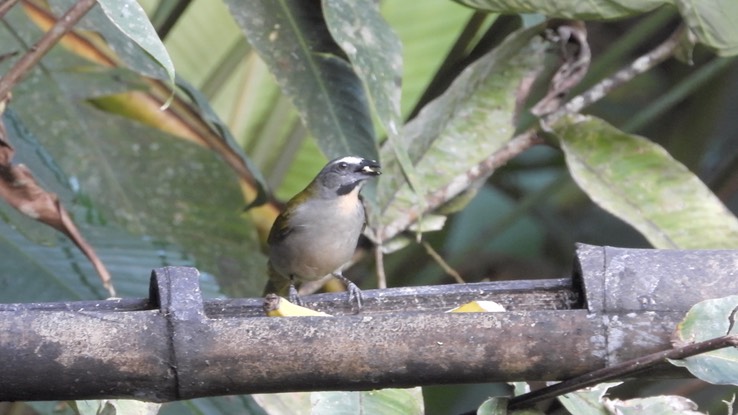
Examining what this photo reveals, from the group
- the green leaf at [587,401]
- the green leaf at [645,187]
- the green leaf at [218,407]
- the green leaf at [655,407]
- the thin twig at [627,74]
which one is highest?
the green leaf at [587,401]

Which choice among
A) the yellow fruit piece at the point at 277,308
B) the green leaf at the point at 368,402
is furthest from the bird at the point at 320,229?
the yellow fruit piece at the point at 277,308

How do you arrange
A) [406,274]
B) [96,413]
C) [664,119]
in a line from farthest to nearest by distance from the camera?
[664,119], [406,274], [96,413]

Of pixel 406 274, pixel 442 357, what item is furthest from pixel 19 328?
pixel 406 274

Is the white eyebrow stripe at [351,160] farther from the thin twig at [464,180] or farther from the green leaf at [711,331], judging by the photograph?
the green leaf at [711,331]

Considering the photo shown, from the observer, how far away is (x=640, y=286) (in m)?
1.21

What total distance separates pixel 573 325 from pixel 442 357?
140 mm

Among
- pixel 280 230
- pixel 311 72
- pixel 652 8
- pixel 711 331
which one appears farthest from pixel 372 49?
pixel 711 331

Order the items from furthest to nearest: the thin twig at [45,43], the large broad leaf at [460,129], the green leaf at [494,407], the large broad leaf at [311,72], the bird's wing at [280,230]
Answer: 1. the bird's wing at [280,230]
2. the large broad leaf at [460,129]
3. the large broad leaf at [311,72]
4. the thin twig at [45,43]
5. the green leaf at [494,407]

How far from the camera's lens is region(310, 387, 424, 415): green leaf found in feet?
Answer: 4.93

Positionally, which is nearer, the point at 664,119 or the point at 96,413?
the point at 96,413

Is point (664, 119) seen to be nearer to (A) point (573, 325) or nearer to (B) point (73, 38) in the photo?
(B) point (73, 38)

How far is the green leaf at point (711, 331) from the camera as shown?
112 cm

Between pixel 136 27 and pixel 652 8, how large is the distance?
113cm

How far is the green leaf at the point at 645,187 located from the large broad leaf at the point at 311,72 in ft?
1.38
